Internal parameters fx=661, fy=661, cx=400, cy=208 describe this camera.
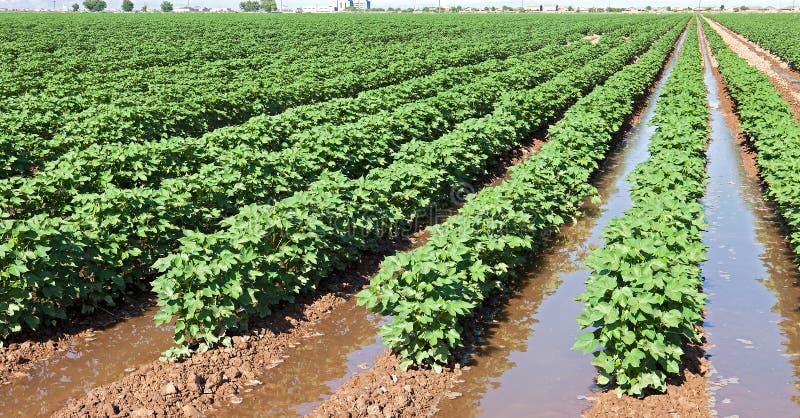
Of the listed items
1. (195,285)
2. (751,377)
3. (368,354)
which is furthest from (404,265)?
(751,377)

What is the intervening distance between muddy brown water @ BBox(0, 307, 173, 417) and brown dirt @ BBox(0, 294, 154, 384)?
9 centimetres

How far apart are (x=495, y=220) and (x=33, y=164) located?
31.7 feet

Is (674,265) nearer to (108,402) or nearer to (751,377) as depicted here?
(751,377)

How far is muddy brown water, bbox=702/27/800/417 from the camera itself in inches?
260

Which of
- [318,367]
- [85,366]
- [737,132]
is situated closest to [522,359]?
[318,367]

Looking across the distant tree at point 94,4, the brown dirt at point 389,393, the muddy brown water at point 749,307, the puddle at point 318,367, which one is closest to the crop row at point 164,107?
the puddle at point 318,367

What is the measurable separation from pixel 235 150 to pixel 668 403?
309 inches

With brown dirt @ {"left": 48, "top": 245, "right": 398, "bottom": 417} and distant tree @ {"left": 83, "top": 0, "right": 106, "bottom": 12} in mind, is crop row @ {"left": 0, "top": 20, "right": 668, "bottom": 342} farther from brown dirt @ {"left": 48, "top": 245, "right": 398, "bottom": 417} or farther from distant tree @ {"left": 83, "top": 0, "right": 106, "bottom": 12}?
Result: distant tree @ {"left": 83, "top": 0, "right": 106, "bottom": 12}

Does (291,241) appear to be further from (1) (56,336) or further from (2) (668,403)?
(2) (668,403)

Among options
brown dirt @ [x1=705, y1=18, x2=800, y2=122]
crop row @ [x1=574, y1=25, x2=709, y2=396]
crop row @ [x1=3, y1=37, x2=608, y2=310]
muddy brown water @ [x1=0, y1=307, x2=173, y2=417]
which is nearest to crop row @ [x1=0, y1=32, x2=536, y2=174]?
crop row @ [x1=3, y1=37, x2=608, y2=310]

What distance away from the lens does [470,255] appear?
310 inches

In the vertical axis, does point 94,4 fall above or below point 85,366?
above

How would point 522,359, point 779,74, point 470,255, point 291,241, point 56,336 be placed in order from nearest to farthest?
point 522,359
point 56,336
point 470,255
point 291,241
point 779,74

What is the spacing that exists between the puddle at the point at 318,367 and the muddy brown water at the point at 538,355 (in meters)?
1.21
